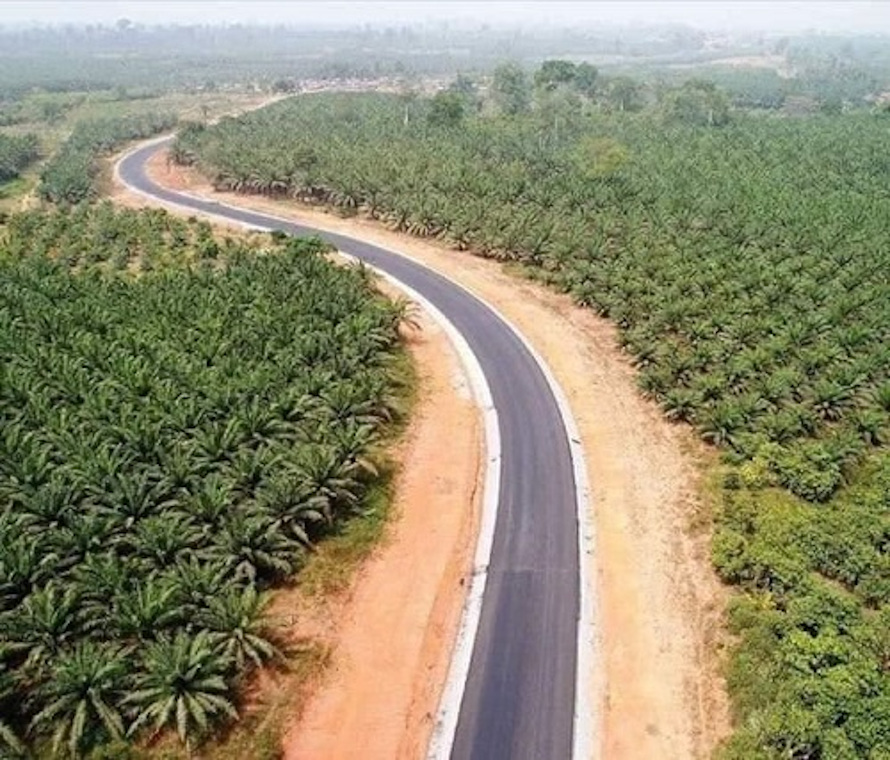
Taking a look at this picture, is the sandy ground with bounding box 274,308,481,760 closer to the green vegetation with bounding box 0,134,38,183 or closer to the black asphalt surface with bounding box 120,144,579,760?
the black asphalt surface with bounding box 120,144,579,760

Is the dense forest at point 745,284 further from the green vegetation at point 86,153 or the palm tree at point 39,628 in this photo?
the palm tree at point 39,628

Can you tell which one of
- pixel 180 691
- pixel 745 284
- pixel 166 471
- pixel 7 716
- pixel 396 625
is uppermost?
pixel 166 471

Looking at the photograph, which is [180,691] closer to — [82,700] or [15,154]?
→ [82,700]

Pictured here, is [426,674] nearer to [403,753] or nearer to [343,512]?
[403,753]

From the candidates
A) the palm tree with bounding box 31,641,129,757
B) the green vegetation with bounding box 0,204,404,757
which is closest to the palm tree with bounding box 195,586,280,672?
the green vegetation with bounding box 0,204,404,757

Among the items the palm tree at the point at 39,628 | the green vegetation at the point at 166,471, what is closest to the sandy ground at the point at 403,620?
the green vegetation at the point at 166,471

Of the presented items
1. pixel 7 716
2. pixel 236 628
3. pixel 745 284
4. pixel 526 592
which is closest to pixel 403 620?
pixel 526 592
